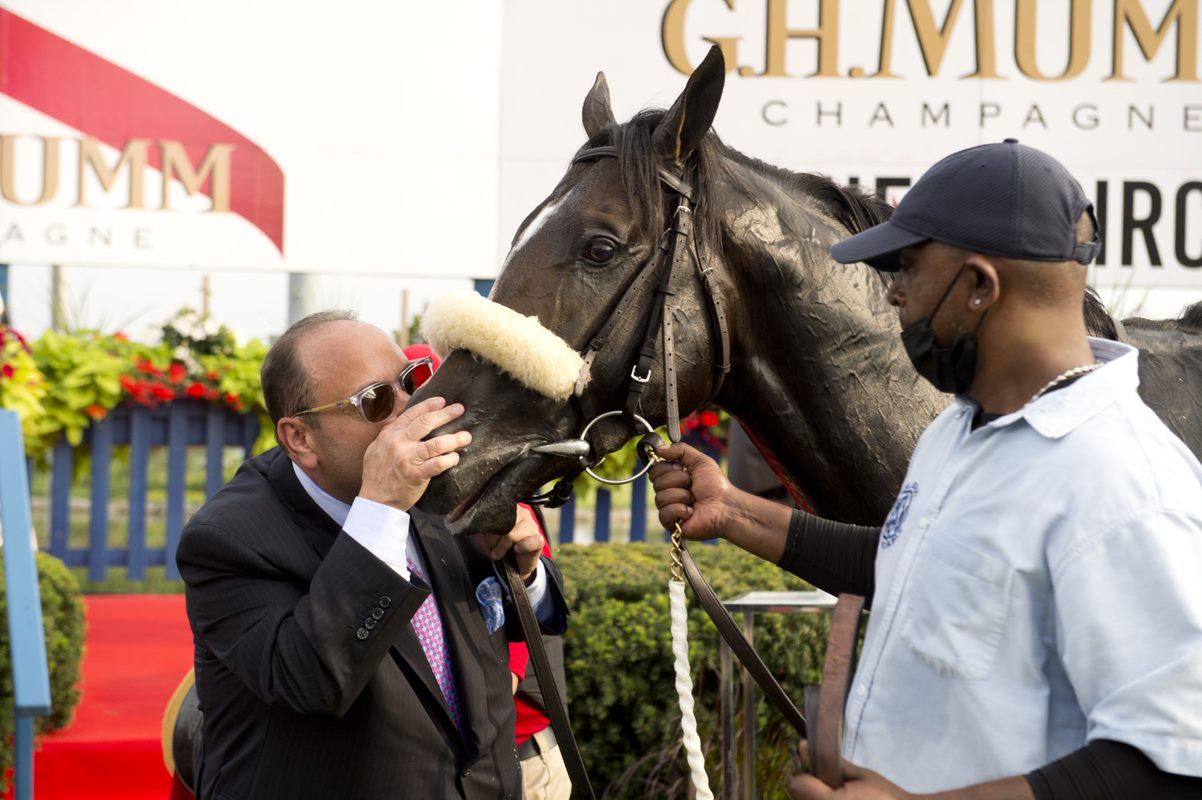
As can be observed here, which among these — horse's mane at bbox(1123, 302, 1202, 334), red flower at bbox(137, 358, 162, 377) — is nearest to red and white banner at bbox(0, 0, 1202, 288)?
red flower at bbox(137, 358, 162, 377)

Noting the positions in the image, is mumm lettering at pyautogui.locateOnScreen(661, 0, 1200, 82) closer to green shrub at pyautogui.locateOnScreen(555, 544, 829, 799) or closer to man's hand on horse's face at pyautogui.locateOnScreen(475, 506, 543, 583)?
green shrub at pyautogui.locateOnScreen(555, 544, 829, 799)

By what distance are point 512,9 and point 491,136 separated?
65cm

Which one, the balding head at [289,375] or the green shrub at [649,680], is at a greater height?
the balding head at [289,375]

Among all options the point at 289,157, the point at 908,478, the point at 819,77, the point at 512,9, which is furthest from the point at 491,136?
the point at 908,478

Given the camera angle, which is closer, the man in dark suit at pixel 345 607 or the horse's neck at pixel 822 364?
the man in dark suit at pixel 345 607

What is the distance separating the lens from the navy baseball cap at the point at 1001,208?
1.36 m

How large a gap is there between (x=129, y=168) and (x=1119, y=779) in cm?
568

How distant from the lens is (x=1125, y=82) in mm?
5844

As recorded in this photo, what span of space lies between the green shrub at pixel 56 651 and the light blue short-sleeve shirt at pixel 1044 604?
159 inches

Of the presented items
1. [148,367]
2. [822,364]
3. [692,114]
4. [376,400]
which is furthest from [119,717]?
[692,114]

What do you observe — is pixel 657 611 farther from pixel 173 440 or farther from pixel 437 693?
pixel 173 440

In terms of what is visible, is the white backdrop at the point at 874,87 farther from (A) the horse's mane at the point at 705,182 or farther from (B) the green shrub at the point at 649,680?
(A) the horse's mane at the point at 705,182

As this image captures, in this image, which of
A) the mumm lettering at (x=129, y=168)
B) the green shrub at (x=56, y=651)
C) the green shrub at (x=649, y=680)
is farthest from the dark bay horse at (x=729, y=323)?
the mumm lettering at (x=129, y=168)

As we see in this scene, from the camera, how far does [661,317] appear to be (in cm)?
235
